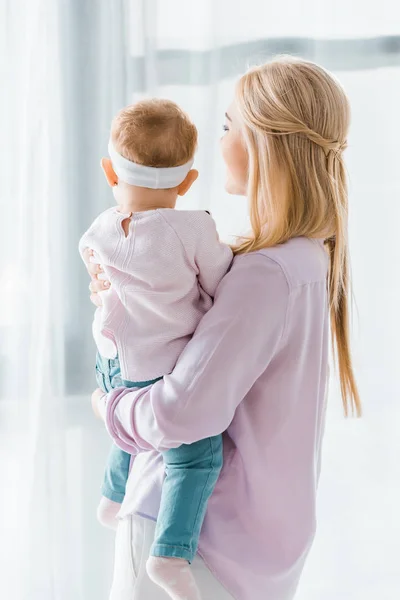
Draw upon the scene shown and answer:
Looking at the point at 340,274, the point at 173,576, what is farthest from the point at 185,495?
the point at 340,274

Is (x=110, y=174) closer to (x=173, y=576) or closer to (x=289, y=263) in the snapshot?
(x=289, y=263)

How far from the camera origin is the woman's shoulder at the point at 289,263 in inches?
45.1

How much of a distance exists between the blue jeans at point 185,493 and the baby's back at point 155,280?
0.07m

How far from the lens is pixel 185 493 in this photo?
1.15 metres

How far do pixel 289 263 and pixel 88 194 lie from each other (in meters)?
0.88

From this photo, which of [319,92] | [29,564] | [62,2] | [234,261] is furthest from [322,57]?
[29,564]

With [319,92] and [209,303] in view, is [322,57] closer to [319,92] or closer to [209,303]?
[319,92]

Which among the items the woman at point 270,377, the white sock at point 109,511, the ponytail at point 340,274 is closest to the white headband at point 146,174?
the woman at point 270,377

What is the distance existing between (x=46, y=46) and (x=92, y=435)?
3.22ft

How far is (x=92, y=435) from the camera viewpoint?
199cm

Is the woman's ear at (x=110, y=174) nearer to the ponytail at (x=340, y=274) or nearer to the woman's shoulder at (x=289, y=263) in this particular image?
the woman's shoulder at (x=289, y=263)

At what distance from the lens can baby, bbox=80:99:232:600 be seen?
1.15 meters

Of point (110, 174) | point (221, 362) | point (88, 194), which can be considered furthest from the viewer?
point (88, 194)

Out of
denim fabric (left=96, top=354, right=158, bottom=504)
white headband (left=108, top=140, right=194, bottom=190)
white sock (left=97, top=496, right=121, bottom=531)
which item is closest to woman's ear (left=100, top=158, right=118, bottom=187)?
white headband (left=108, top=140, right=194, bottom=190)
